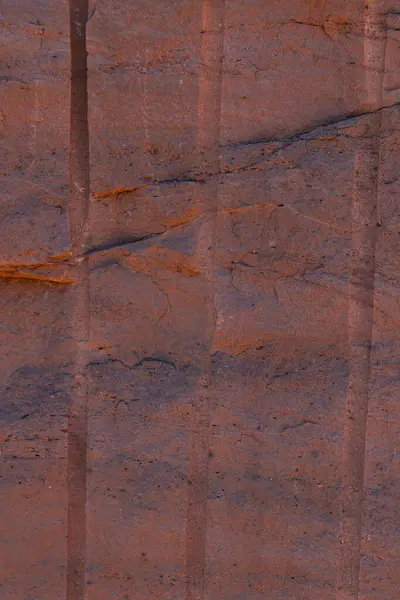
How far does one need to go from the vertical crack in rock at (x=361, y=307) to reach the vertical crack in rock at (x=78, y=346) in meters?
0.93

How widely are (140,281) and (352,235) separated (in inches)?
30.3

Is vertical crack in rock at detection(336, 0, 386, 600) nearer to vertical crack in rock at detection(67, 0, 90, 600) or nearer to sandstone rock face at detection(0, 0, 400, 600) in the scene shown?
sandstone rock face at detection(0, 0, 400, 600)

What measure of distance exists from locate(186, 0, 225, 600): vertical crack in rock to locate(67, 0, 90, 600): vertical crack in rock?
1.26 feet

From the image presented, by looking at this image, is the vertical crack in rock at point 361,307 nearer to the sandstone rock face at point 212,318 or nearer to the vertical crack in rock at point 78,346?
the sandstone rock face at point 212,318

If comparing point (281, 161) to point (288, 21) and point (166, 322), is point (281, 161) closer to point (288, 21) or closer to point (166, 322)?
point (288, 21)

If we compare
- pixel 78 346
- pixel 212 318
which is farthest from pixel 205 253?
pixel 78 346

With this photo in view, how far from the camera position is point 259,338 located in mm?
2324

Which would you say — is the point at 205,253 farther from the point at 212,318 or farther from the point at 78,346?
the point at 78,346

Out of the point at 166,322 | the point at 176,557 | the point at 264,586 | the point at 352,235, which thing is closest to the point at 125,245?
the point at 166,322

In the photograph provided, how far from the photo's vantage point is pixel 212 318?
2324 millimetres

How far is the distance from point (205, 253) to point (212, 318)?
0.23 meters

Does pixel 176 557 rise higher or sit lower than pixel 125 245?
lower

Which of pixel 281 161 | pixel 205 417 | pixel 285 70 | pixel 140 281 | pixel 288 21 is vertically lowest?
pixel 205 417

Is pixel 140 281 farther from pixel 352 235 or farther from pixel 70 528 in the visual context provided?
pixel 70 528
